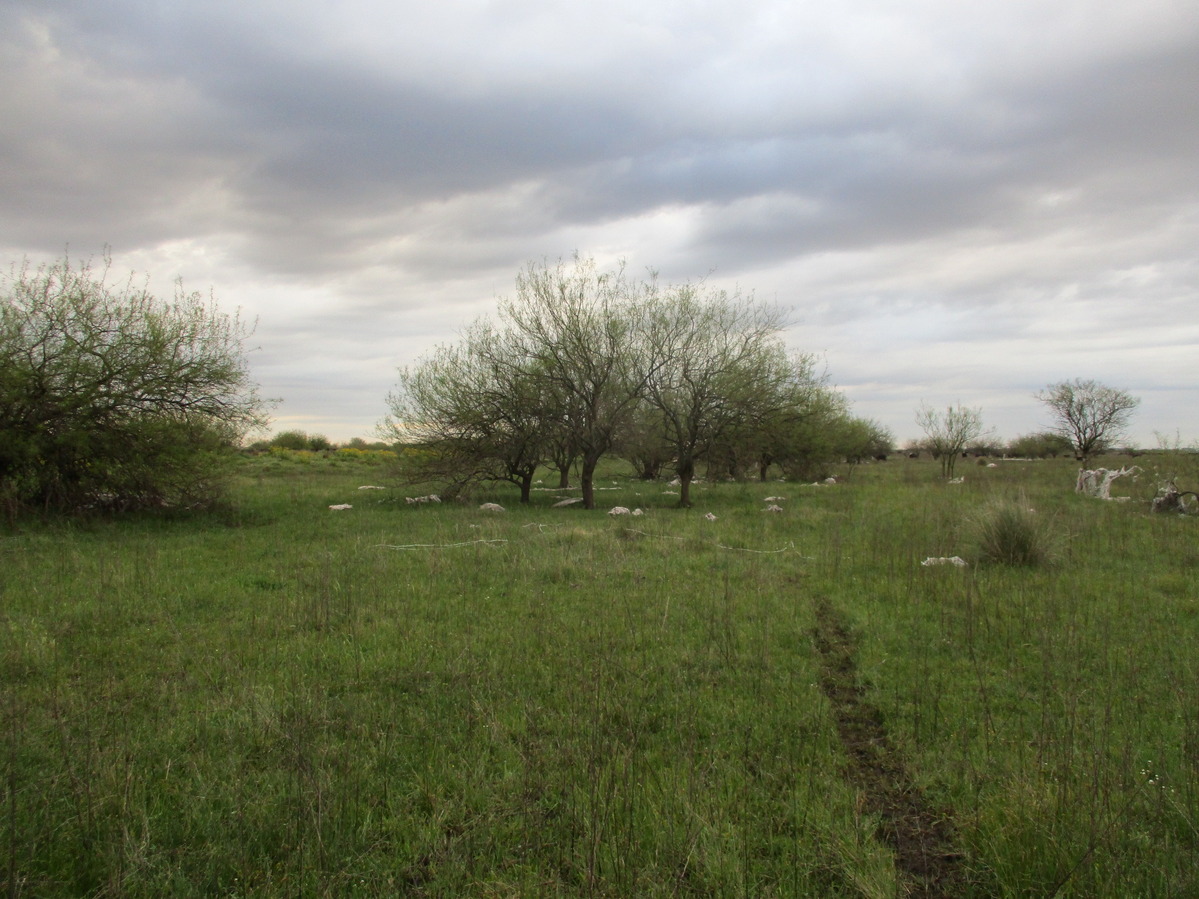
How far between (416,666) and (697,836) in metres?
3.17

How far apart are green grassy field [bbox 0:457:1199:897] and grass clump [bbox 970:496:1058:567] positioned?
1.06ft

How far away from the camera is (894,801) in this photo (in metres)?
3.93

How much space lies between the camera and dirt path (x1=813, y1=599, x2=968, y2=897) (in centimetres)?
331

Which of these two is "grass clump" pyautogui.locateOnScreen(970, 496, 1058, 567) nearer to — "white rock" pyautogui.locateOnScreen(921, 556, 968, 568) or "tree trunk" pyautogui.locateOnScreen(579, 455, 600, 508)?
"white rock" pyautogui.locateOnScreen(921, 556, 968, 568)

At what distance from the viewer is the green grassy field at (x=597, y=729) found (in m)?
3.22

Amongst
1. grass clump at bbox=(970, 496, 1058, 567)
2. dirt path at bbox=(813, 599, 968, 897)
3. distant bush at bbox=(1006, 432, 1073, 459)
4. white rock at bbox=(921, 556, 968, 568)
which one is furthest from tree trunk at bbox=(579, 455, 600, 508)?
distant bush at bbox=(1006, 432, 1073, 459)

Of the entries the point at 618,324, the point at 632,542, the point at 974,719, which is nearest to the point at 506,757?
the point at 974,719

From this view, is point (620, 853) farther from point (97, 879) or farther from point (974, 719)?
point (974, 719)

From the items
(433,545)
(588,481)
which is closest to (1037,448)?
(588,481)

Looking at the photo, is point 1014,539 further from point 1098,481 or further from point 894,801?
point 1098,481

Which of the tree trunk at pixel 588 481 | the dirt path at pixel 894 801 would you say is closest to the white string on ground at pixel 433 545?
the dirt path at pixel 894 801

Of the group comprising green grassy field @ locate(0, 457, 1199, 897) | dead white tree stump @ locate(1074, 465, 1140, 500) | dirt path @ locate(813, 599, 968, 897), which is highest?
dead white tree stump @ locate(1074, 465, 1140, 500)

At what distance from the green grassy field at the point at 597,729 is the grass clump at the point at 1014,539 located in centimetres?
32

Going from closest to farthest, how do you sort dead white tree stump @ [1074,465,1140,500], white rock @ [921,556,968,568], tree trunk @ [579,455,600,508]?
white rock @ [921,556,968,568], dead white tree stump @ [1074,465,1140,500], tree trunk @ [579,455,600,508]
